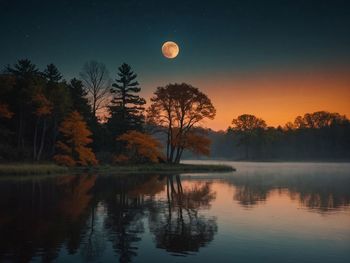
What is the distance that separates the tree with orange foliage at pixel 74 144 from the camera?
59188 mm

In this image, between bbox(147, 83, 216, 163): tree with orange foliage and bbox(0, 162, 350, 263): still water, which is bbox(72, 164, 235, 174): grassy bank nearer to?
bbox(147, 83, 216, 163): tree with orange foliage

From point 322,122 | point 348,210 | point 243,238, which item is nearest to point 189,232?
point 243,238

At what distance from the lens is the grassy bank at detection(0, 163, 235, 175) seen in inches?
1870

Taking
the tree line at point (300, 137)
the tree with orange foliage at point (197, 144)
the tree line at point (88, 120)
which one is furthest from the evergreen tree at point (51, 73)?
the tree line at point (300, 137)

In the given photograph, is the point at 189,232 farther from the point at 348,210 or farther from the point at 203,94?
the point at 203,94

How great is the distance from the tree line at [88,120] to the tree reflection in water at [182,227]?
127 feet

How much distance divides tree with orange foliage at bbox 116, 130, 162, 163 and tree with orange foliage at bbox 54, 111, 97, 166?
721 cm

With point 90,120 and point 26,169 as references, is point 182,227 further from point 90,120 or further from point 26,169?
point 90,120

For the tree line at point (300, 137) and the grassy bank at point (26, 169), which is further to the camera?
the tree line at point (300, 137)

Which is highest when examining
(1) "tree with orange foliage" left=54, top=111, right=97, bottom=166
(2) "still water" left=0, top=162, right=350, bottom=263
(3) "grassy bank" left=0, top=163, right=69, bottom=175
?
(1) "tree with orange foliage" left=54, top=111, right=97, bottom=166

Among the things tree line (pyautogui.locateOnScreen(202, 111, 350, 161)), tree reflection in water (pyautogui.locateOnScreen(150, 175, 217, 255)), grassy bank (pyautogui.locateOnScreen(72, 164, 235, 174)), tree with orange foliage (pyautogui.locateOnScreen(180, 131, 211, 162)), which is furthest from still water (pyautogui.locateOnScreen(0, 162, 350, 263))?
tree line (pyautogui.locateOnScreen(202, 111, 350, 161))

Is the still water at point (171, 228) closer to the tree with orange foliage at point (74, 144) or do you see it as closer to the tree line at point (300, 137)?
the tree with orange foliage at point (74, 144)

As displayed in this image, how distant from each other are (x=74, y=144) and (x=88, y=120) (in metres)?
10.6

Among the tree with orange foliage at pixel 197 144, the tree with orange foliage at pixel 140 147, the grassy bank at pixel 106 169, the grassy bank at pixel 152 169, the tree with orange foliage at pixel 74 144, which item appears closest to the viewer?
the grassy bank at pixel 106 169
